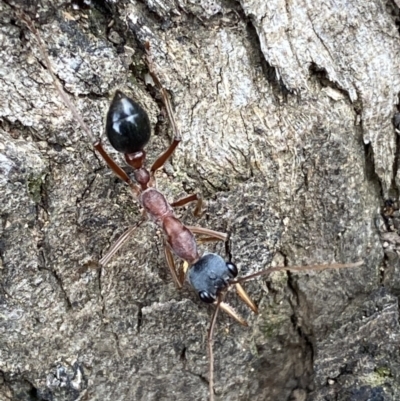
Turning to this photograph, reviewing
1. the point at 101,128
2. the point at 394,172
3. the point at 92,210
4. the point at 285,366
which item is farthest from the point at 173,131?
the point at 285,366

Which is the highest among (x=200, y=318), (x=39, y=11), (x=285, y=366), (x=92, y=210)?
(x=39, y=11)

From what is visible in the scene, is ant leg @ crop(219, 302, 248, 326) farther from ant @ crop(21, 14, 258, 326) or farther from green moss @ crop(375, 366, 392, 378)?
green moss @ crop(375, 366, 392, 378)

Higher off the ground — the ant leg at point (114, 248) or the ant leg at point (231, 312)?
the ant leg at point (114, 248)

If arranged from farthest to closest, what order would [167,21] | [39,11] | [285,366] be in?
[285,366], [167,21], [39,11]

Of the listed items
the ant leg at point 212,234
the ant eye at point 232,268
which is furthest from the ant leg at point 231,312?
the ant leg at point 212,234

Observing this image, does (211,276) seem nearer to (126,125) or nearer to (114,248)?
(114,248)

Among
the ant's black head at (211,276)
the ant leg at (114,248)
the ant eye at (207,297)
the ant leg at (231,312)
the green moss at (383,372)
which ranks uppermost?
the ant leg at (114,248)

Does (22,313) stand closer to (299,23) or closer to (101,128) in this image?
(101,128)

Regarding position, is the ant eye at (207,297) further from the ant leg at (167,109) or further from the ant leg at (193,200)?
the ant leg at (167,109)

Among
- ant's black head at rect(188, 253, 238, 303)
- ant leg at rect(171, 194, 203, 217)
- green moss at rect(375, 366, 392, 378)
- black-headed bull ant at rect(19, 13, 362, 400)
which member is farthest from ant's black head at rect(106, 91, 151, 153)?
green moss at rect(375, 366, 392, 378)
